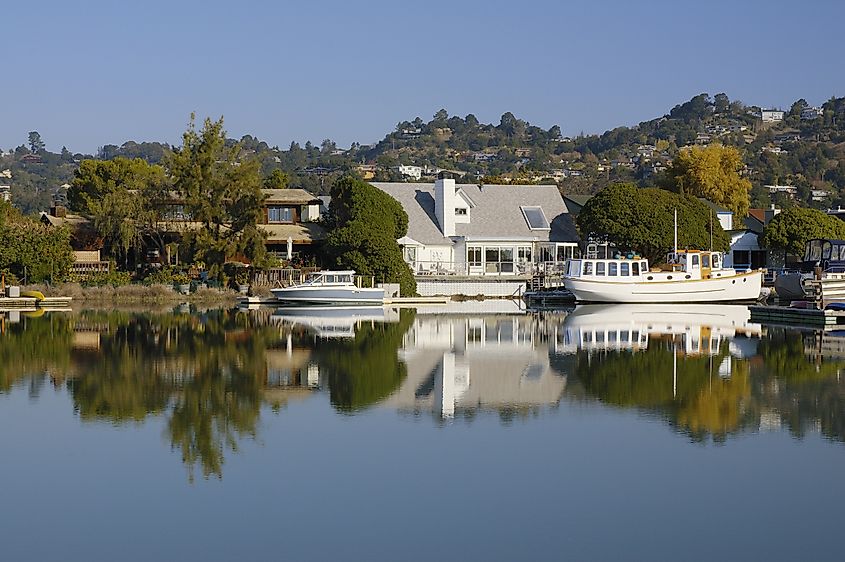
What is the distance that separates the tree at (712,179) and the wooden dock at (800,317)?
113 feet

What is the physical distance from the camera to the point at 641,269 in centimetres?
4888

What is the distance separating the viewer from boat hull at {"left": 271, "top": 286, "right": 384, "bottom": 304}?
4684 cm

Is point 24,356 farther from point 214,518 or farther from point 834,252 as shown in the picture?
point 834,252

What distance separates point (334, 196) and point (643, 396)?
3622 cm

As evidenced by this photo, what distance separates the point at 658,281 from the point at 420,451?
112 feet

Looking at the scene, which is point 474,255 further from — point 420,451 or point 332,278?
point 420,451

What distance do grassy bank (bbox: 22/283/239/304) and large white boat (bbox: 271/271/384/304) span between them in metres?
3.12

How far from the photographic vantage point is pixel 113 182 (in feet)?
225

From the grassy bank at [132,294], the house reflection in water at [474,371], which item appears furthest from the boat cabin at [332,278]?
the house reflection in water at [474,371]

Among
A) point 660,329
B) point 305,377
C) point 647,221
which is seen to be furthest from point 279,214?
point 305,377

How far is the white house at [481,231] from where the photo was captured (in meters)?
58.5

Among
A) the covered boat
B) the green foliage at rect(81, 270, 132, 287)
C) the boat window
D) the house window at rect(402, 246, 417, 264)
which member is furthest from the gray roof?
the covered boat

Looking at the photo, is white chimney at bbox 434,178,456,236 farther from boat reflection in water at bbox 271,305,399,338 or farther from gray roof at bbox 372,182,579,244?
boat reflection in water at bbox 271,305,399,338

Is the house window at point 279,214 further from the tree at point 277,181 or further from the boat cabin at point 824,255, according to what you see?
the boat cabin at point 824,255
